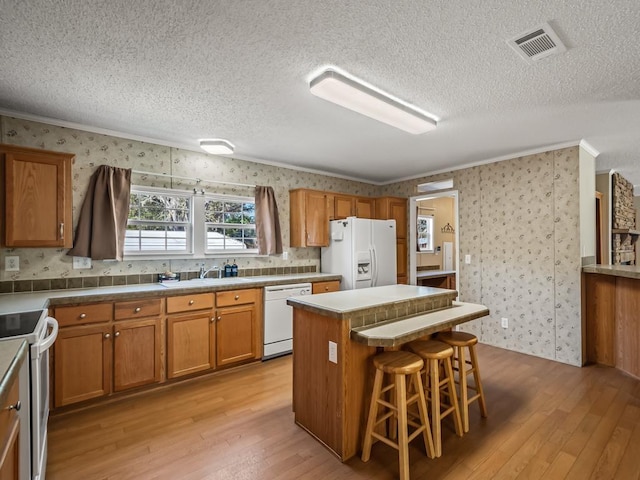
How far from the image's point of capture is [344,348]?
203cm

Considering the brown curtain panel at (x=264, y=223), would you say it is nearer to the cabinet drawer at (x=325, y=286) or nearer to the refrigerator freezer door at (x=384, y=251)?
the cabinet drawer at (x=325, y=286)

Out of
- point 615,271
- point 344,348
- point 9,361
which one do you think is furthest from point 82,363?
point 615,271

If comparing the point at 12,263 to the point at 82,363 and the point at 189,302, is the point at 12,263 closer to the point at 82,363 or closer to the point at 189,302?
the point at 82,363

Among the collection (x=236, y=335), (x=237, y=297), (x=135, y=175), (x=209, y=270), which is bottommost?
(x=236, y=335)

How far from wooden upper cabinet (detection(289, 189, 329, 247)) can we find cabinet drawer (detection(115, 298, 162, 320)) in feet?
6.70

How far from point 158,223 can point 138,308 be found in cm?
108

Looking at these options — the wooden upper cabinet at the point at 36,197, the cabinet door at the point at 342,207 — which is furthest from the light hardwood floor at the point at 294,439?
the cabinet door at the point at 342,207

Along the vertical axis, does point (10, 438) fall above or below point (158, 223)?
below

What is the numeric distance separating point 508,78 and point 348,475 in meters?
2.74

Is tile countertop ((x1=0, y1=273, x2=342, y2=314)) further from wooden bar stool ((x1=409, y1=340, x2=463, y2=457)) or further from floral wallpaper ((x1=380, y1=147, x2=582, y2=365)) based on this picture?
floral wallpaper ((x1=380, y1=147, x2=582, y2=365))

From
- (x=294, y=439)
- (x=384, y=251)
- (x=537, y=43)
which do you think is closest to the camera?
(x=537, y=43)

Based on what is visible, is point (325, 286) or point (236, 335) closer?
point (236, 335)

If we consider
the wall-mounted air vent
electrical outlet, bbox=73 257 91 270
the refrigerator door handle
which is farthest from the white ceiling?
the refrigerator door handle

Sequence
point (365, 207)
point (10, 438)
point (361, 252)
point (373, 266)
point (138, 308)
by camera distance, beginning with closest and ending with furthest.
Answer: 1. point (10, 438)
2. point (138, 308)
3. point (361, 252)
4. point (373, 266)
5. point (365, 207)
